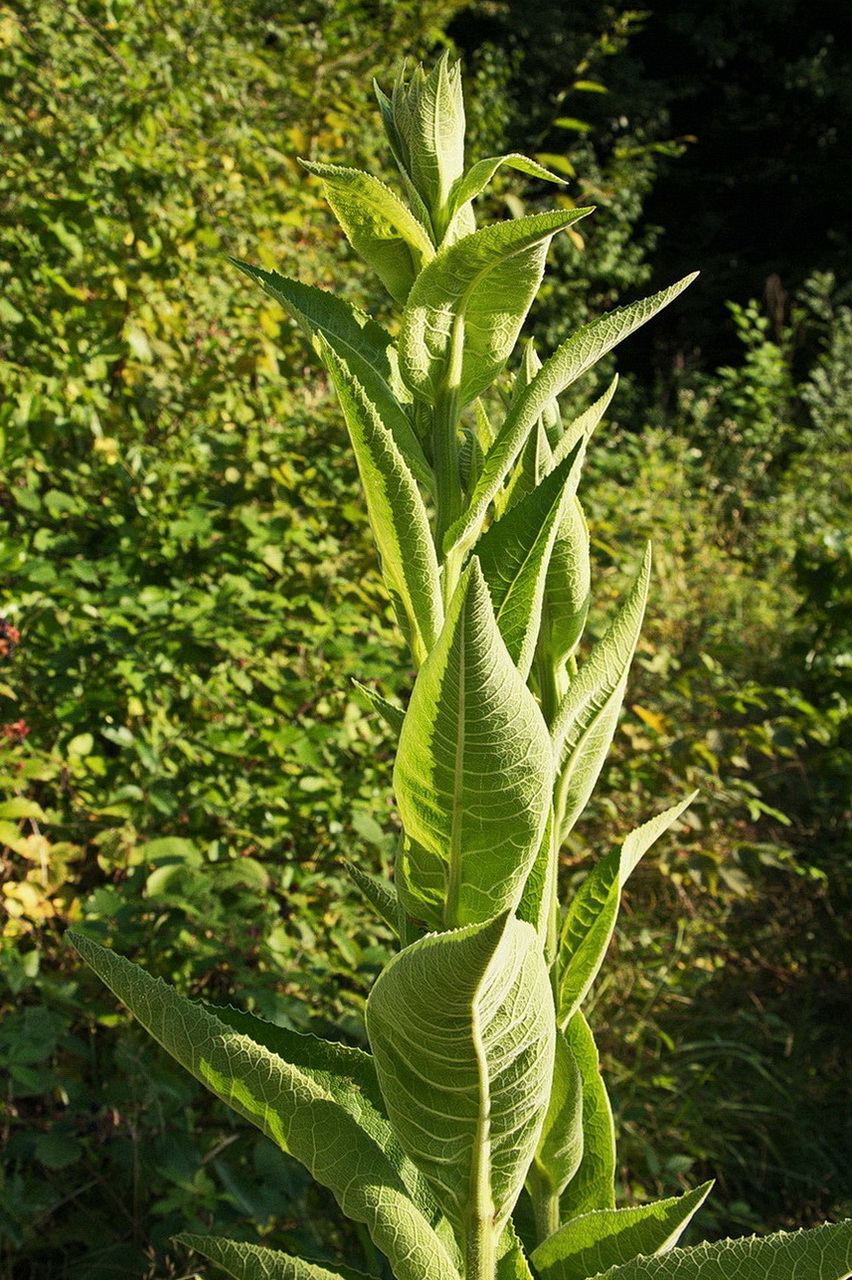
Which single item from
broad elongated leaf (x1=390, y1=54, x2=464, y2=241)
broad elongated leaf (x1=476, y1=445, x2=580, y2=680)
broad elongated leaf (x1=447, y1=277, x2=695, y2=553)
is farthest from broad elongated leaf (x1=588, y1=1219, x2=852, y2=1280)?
broad elongated leaf (x1=390, y1=54, x2=464, y2=241)

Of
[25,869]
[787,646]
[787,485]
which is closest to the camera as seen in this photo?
[25,869]

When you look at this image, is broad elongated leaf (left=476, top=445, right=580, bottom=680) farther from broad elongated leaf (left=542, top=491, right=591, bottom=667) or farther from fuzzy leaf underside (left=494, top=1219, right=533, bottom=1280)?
fuzzy leaf underside (left=494, top=1219, right=533, bottom=1280)

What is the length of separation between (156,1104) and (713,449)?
17.9 feet

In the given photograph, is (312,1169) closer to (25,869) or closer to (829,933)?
(25,869)

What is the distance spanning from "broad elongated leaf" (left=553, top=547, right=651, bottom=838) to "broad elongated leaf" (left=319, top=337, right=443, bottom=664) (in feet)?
0.45

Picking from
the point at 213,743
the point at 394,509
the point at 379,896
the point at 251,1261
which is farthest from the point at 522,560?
the point at 213,743

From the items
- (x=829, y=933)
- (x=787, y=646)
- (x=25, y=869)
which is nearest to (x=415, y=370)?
(x=25, y=869)

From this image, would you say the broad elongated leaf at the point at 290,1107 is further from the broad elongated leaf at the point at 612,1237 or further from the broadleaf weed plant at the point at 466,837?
the broad elongated leaf at the point at 612,1237

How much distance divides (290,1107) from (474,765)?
0.22 metres

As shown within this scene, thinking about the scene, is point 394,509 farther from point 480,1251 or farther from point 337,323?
point 480,1251

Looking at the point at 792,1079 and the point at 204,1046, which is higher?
the point at 204,1046

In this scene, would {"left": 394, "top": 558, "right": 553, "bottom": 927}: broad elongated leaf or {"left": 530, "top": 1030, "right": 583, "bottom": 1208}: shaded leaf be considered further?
{"left": 530, "top": 1030, "right": 583, "bottom": 1208}: shaded leaf

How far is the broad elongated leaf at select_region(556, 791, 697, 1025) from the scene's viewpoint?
80 cm

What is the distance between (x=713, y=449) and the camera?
648 cm
